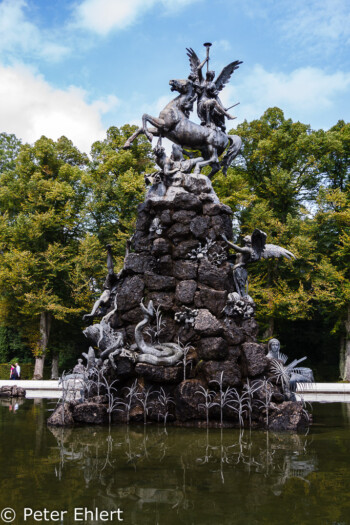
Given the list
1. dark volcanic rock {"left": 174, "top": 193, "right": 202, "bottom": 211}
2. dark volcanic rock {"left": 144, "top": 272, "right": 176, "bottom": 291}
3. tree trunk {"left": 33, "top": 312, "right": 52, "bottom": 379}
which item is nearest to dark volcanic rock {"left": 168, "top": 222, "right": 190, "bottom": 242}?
dark volcanic rock {"left": 174, "top": 193, "right": 202, "bottom": 211}

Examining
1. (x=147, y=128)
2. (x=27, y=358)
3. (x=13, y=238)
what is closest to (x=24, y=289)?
(x=13, y=238)

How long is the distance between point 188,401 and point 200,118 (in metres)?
8.14

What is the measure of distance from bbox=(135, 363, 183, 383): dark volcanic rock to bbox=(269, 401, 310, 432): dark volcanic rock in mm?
2037

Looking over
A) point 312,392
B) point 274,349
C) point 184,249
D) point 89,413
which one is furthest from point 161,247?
point 312,392

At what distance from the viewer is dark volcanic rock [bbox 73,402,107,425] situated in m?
9.53

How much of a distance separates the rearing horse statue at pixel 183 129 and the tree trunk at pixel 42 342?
1428 cm

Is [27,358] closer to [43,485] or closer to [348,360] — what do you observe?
[348,360]

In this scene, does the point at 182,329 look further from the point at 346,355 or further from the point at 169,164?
the point at 346,355

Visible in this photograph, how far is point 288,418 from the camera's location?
9.17 m

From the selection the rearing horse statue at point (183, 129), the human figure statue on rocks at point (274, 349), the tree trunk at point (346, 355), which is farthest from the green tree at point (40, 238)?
the human figure statue on rocks at point (274, 349)

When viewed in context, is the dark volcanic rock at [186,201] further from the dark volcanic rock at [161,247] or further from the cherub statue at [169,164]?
the cherub statue at [169,164]

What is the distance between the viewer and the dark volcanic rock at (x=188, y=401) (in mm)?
9648

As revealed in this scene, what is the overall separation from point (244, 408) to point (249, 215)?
54.7ft

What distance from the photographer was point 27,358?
30.0 meters
